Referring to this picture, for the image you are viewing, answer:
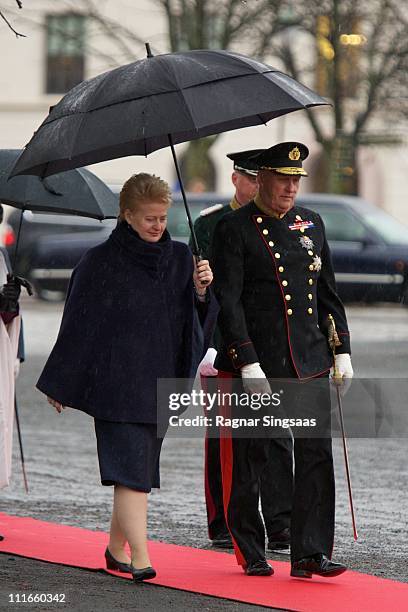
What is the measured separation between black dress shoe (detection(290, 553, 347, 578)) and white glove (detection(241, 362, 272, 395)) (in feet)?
2.36

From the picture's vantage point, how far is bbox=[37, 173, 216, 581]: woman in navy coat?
6.92 meters

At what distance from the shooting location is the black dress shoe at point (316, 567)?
6.98 meters

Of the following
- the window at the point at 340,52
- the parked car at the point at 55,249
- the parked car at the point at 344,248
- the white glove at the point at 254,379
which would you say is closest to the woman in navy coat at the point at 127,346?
the white glove at the point at 254,379

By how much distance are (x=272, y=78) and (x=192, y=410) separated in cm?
298

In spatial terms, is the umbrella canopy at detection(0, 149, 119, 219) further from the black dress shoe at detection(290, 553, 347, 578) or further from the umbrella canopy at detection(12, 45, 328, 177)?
the black dress shoe at detection(290, 553, 347, 578)

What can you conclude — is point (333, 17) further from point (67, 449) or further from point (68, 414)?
point (67, 449)

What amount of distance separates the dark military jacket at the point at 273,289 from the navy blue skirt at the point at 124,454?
1.70ft

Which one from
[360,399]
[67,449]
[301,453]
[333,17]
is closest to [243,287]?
[301,453]

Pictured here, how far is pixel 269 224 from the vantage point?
7207 mm

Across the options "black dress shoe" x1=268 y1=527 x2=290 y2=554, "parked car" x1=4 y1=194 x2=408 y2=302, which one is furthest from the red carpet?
"parked car" x1=4 y1=194 x2=408 y2=302

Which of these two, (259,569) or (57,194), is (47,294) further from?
(259,569)

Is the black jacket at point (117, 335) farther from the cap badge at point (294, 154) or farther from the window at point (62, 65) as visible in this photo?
the window at point (62, 65)

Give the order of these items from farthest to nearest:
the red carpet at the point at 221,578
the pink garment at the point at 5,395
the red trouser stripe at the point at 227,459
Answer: the pink garment at the point at 5,395
the red trouser stripe at the point at 227,459
the red carpet at the point at 221,578

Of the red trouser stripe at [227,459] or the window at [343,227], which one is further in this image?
the window at [343,227]
